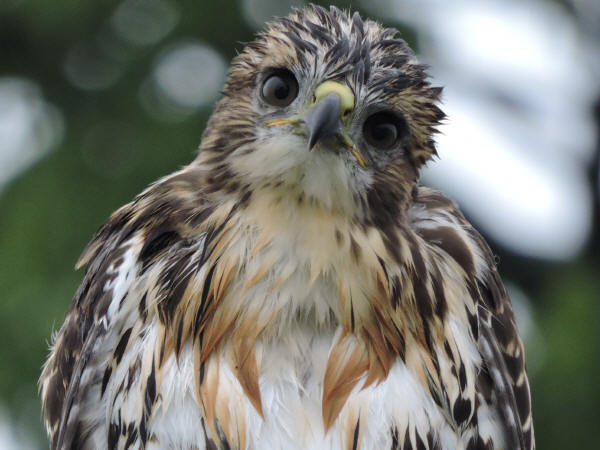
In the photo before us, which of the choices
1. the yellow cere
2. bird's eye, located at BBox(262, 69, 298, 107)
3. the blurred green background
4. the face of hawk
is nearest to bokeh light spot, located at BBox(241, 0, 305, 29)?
the blurred green background

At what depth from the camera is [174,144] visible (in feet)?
20.6

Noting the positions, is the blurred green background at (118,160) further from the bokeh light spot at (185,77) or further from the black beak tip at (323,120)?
the black beak tip at (323,120)

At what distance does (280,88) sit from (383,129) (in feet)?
1.25

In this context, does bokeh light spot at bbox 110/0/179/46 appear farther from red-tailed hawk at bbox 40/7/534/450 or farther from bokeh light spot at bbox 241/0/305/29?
red-tailed hawk at bbox 40/7/534/450

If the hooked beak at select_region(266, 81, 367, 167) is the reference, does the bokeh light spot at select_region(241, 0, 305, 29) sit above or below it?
below

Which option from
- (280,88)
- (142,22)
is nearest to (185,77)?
(142,22)

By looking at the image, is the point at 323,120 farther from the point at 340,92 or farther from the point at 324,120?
the point at 340,92

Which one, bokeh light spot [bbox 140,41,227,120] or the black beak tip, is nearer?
the black beak tip

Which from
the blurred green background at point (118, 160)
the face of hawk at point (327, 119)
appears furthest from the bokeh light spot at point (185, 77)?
the face of hawk at point (327, 119)

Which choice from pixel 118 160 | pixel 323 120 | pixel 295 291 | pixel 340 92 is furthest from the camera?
pixel 118 160

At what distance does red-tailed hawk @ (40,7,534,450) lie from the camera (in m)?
3.46

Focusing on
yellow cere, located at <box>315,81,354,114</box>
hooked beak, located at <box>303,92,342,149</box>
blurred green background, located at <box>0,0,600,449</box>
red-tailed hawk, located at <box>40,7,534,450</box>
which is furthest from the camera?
blurred green background, located at <box>0,0,600,449</box>

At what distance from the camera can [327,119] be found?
128 inches

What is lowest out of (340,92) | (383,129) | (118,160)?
(118,160)
